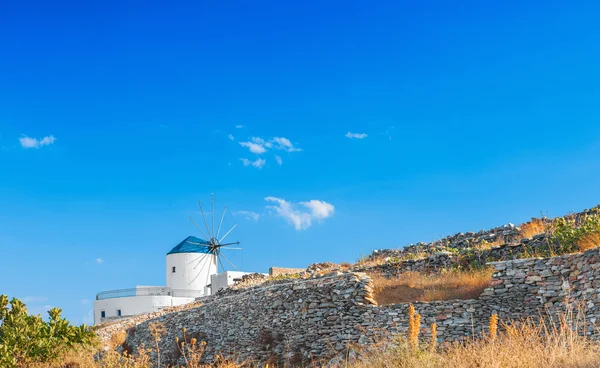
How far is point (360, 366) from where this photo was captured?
742cm

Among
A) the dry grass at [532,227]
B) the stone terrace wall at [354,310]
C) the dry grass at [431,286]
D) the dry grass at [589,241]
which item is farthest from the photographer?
the dry grass at [532,227]

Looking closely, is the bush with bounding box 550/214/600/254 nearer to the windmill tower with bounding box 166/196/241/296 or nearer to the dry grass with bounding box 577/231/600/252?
the dry grass with bounding box 577/231/600/252

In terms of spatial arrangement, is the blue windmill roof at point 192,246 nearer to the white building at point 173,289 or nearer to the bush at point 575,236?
the white building at point 173,289

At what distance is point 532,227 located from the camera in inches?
798

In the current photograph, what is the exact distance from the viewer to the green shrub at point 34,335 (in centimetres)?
1602

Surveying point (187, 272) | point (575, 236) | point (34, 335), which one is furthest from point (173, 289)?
point (575, 236)

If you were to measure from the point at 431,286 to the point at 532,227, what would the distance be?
6311 mm

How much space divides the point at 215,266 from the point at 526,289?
124 feet

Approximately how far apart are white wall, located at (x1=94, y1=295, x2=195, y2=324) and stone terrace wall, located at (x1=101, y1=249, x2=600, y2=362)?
23.4 m

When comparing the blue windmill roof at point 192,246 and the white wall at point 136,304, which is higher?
the blue windmill roof at point 192,246

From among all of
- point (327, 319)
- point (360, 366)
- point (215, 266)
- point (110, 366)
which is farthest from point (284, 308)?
point (215, 266)

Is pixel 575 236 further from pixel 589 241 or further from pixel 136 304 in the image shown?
pixel 136 304

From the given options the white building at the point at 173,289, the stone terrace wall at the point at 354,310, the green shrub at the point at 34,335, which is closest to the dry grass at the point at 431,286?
the stone terrace wall at the point at 354,310

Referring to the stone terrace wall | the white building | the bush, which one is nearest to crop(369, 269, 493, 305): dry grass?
the stone terrace wall
